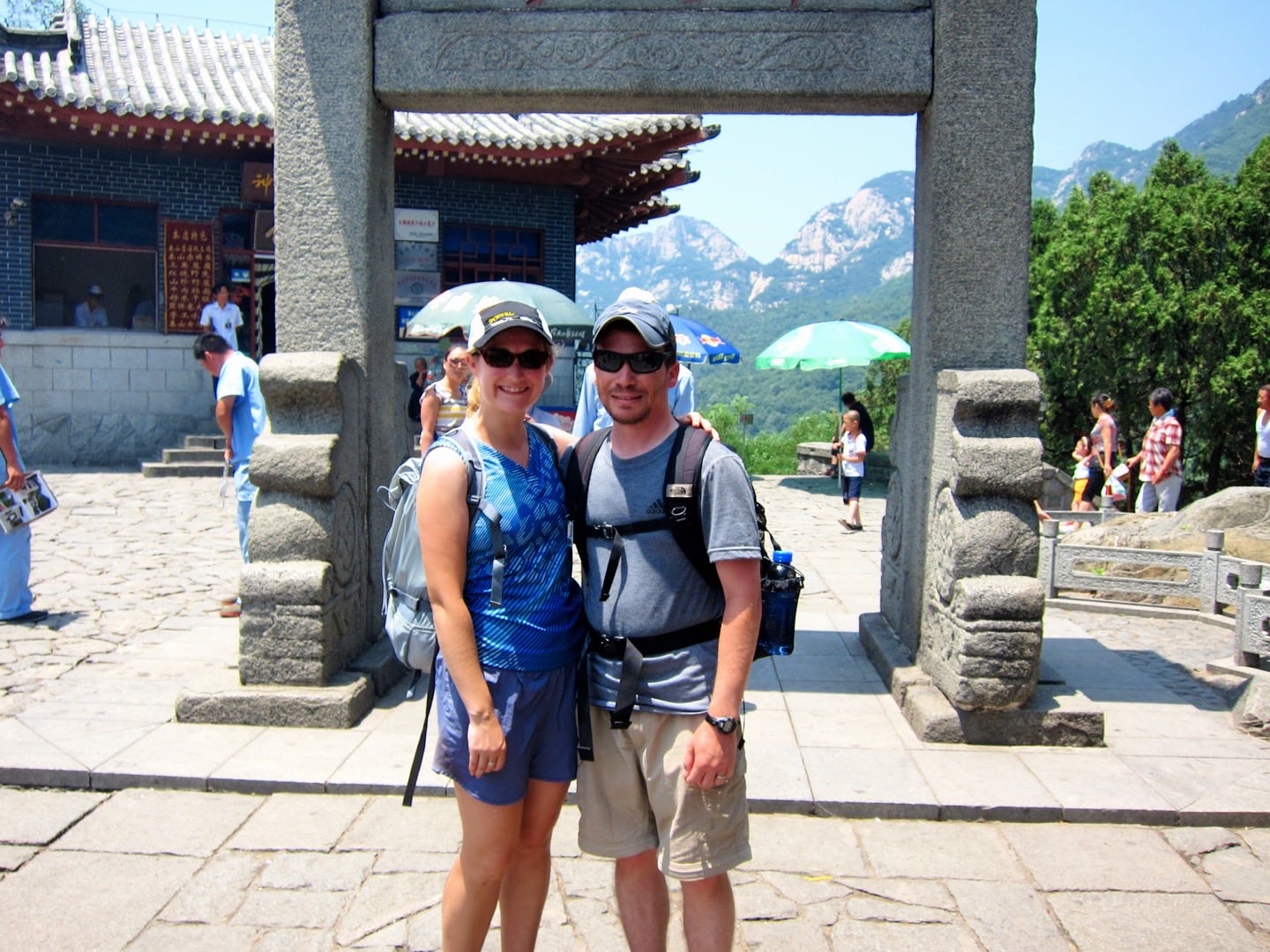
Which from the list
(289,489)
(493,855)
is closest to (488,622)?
(493,855)

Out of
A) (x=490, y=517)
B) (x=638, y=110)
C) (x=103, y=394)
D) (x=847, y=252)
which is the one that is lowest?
(x=490, y=517)

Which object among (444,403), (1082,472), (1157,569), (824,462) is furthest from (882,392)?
(444,403)

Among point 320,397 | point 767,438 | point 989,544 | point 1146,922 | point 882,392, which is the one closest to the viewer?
point 1146,922

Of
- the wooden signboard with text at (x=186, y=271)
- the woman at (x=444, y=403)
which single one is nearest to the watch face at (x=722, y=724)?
the woman at (x=444, y=403)

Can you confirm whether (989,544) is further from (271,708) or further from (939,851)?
(271,708)

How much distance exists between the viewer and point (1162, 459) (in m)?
11.4

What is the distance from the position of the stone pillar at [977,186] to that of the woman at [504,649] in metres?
2.71

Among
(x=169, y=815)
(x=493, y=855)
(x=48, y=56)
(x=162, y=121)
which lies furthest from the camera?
(x=48, y=56)

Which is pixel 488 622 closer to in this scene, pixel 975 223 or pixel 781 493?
pixel 975 223

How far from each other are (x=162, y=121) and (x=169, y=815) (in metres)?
11.8

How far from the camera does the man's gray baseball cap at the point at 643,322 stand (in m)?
2.61

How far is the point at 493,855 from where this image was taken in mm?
2613

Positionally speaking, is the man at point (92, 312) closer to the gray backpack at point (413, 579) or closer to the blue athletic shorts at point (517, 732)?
the gray backpack at point (413, 579)

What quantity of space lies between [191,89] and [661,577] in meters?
14.6
